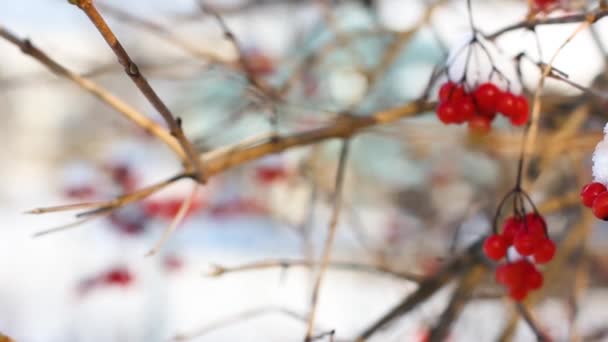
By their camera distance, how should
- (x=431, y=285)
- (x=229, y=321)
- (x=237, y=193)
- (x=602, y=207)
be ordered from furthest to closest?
(x=237, y=193) < (x=431, y=285) < (x=229, y=321) < (x=602, y=207)

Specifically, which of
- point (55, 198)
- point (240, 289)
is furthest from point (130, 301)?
point (55, 198)

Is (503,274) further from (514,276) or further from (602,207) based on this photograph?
(602,207)

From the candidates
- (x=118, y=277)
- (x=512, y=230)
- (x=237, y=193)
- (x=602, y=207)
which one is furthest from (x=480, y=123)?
(x=237, y=193)

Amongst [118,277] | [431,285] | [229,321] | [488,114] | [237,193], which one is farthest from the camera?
[237,193]

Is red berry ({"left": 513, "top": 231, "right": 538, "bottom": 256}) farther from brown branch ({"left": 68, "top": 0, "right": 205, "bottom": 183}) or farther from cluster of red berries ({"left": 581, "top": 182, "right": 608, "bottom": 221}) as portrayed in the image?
brown branch ({"left": 68, "top": 0, "right": 205, "bottom": 183})

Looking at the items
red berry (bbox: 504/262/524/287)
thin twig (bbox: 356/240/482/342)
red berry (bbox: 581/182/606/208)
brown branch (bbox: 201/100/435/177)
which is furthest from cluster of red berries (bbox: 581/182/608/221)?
thin twig (bbox: 356/240/482/342)

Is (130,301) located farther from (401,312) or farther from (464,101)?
(464,101)

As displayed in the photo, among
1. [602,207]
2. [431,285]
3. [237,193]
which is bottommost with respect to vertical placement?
[602,207]
